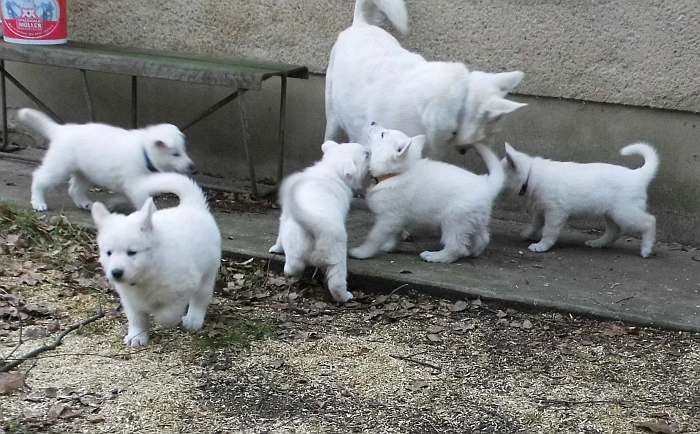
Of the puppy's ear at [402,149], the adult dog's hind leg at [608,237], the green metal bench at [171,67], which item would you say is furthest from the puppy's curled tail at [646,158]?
the green metal bench at [171,67]

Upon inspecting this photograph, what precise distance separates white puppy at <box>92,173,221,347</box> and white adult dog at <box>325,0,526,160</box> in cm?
173

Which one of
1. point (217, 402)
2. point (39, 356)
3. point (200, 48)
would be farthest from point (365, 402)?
point (200, 48)

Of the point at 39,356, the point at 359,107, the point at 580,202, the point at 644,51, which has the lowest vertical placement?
the point at 39,356

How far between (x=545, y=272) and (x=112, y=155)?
9.07ft

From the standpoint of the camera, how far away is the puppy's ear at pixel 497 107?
5.36 m

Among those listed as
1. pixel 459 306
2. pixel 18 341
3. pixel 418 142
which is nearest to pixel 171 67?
pixel 418 142

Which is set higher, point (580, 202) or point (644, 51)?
point (644, 51)

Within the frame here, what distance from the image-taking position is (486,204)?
5.24 m

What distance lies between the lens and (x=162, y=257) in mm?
3898

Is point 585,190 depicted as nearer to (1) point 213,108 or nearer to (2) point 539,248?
(2) point 539,248

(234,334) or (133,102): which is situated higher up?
(133,102)

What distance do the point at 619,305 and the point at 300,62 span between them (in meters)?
3.12

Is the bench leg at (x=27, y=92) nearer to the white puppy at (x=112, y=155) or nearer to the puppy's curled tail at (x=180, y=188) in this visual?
the white puppy at (x=112, y=155)

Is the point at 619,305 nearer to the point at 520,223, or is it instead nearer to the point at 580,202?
the point at 580,202
